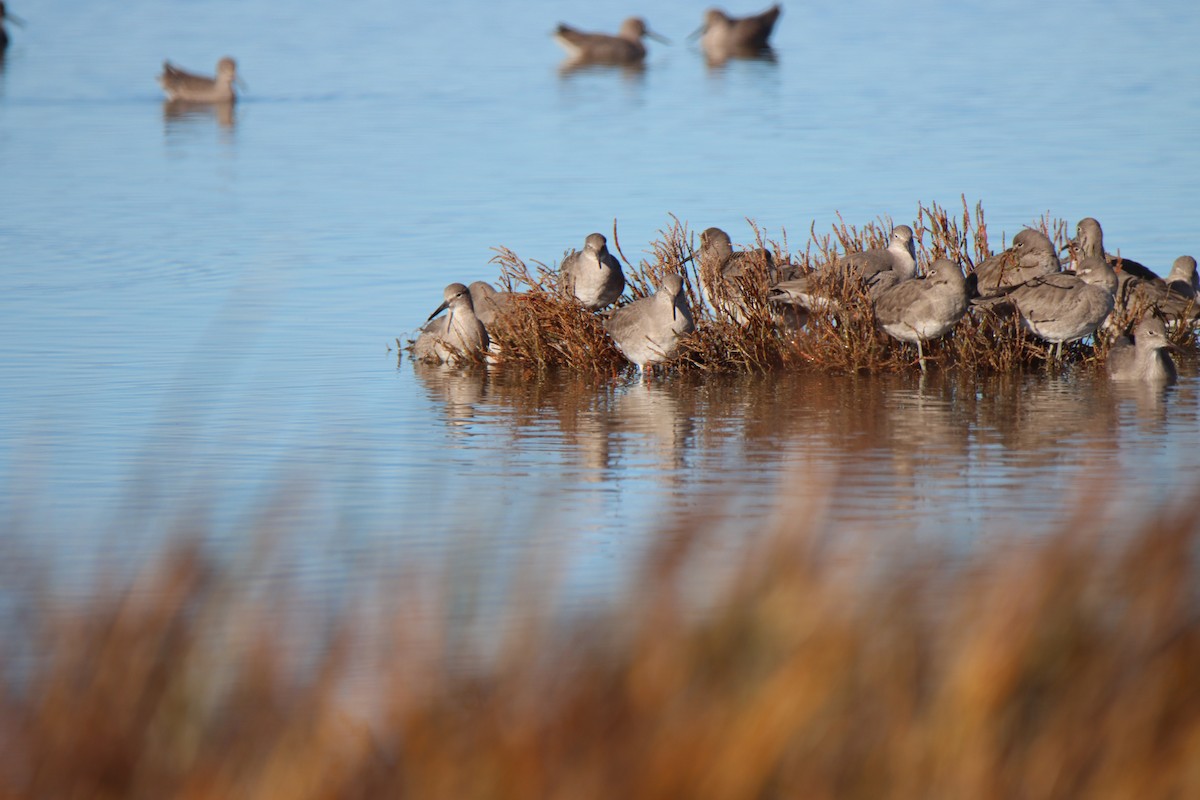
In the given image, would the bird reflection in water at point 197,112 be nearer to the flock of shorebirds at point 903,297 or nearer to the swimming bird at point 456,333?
the swimming bird at point 456,333

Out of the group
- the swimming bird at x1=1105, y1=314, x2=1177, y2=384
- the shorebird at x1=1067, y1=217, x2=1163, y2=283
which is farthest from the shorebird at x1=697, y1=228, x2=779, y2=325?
the swimming bird at x1=1105, y1=314, x2=1177, y2=384

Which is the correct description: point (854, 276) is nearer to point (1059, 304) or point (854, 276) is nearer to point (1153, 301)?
point (1059, 304)

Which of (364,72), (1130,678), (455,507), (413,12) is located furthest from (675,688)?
(413,12)

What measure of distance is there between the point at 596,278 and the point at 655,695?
9.79 m

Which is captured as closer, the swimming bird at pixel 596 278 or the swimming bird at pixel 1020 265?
the swimming bird at pixel 1020 265

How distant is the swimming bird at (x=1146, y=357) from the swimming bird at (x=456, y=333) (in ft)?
15.8

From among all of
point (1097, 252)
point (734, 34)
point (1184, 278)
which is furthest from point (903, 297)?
point (734, 34)

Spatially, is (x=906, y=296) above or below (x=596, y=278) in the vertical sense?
below

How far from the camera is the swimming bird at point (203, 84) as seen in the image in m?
34.6

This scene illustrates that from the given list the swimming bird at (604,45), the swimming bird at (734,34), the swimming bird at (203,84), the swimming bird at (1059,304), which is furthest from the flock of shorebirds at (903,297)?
the swimming bird at (734,34)

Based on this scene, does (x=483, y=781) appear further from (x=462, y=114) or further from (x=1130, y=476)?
(x=462, y=114)

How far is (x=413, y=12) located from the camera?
2233 inches

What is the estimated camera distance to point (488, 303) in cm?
1455

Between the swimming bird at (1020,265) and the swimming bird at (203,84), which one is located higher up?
the swimming bird at (203,84)
